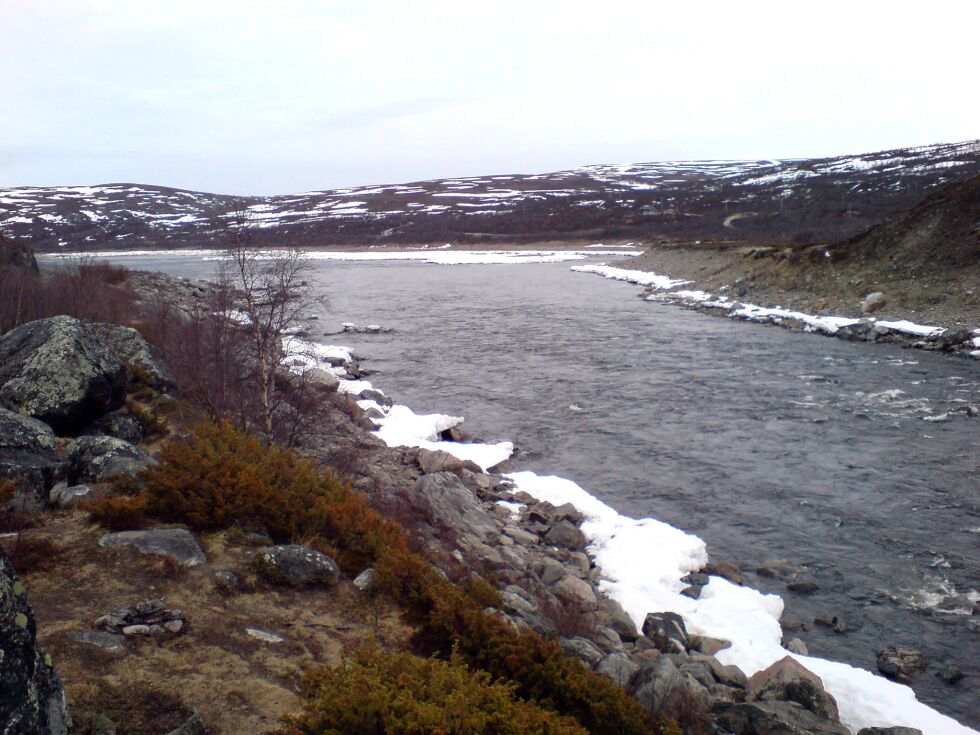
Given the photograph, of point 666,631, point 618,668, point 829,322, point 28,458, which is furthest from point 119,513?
point 829,322

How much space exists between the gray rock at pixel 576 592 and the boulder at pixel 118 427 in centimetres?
505

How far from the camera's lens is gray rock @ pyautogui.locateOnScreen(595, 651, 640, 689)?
4969 mm

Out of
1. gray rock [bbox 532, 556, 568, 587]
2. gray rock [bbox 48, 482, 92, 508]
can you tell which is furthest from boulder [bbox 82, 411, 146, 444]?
gray rock [bbox 532, 556, 568, 587]

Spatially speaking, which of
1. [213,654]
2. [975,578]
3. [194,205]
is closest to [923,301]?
[975,578]

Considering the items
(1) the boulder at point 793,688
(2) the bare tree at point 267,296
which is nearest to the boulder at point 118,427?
(2) the bare tree at point 267,296

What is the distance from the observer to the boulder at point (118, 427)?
8.07 metres

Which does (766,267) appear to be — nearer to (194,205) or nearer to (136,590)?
(136,590)

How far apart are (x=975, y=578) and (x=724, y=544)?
96.4 inches

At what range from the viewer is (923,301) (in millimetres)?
20562

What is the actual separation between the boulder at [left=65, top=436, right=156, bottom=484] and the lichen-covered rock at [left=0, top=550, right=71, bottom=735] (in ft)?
12.2

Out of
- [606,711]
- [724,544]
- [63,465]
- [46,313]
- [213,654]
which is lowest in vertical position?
[724,544]

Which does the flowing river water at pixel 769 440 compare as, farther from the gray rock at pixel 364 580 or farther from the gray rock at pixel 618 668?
the gray rock at pixel 364 580

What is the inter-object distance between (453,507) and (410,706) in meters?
5.53

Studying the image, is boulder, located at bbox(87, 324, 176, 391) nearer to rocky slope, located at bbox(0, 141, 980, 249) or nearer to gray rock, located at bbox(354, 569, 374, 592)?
gray rock, located at bbox(354, 569, 374, 592)
